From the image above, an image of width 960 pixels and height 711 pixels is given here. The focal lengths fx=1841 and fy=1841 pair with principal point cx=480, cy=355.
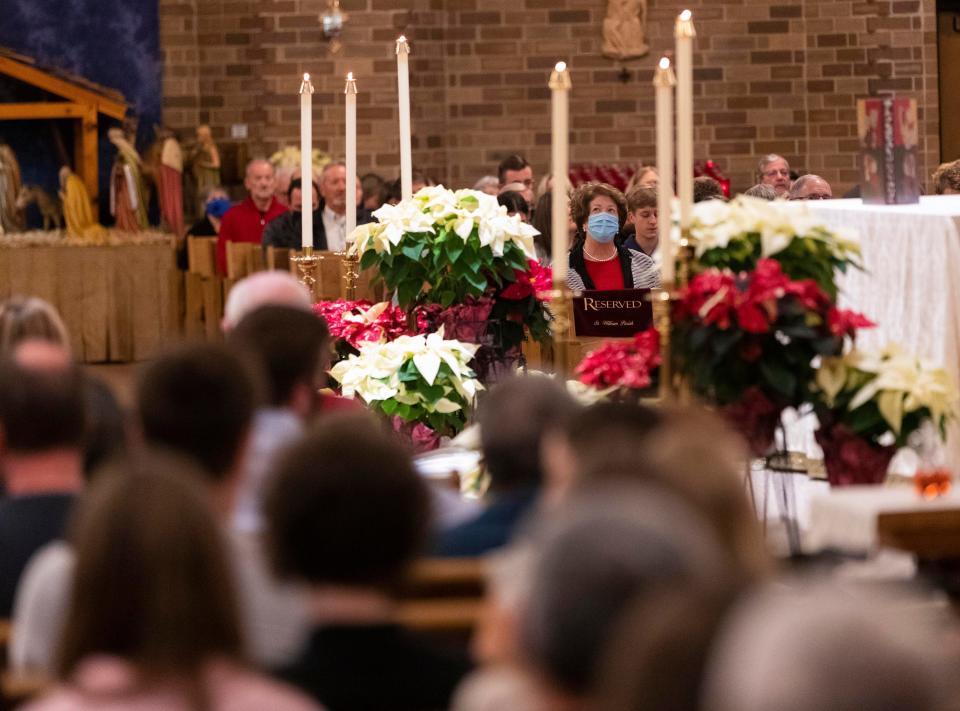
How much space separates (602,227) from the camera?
664 cm

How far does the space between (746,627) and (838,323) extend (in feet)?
7.67

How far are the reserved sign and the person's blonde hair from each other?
2.41 meters

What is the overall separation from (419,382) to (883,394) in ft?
4.30

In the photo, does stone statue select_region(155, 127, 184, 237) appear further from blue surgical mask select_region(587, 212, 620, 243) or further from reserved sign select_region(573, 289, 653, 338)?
reserved sign select_region(573, 289, 653, 338)

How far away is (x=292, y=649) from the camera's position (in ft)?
8.30

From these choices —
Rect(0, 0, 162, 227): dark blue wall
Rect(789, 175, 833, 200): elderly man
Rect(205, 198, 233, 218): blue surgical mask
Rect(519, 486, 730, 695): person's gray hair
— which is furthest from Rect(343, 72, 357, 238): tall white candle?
Rect(0, 0, 162, 227): dark blue wall

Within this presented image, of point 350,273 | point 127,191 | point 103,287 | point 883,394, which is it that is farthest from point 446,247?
point 127,191

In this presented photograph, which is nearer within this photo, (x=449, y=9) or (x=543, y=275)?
(x=543, y=275)

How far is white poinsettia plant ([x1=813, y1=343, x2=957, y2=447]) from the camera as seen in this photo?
345 centimetres

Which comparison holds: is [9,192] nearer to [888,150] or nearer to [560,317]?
[888,150]

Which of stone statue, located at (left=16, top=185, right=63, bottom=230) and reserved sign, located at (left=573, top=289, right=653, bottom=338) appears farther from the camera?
stone statue, located at (left=16, top=185, right=63, bottom=230)

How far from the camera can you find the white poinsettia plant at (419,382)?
14.4ft

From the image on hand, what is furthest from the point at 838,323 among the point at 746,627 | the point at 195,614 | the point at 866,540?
the point at 746,627

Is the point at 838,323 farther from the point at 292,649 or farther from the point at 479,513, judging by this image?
the point at 292,649
